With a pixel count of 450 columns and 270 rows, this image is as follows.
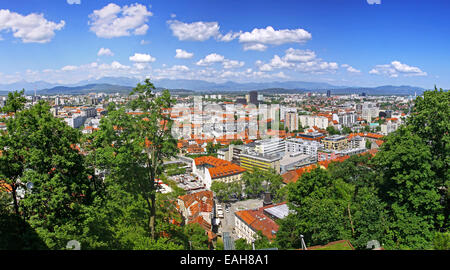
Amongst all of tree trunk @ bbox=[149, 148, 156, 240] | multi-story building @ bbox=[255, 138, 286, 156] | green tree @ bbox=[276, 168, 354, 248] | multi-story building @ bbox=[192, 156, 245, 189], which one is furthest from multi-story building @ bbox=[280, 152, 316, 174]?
tree trunk @ bbox=[149, 148, 156, 240]

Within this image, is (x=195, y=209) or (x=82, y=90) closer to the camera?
(x=195, y=209)

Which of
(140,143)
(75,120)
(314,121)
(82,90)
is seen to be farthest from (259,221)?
(82,90)

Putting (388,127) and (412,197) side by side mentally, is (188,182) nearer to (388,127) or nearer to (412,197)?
(412,197)

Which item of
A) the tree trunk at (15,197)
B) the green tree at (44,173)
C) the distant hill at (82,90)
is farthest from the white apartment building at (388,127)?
the distant hill at (82,90)

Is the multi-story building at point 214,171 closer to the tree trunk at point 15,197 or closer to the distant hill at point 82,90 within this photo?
the tree trunk at point 15,197

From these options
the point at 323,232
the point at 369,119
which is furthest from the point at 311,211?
the point at 369,119

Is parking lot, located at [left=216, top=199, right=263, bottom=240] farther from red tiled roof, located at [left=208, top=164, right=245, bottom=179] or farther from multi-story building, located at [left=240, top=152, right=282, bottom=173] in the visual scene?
multi-story building, located at [left=240, top=152, right=282, bottom=173]

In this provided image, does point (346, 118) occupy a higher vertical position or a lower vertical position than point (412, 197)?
lower
